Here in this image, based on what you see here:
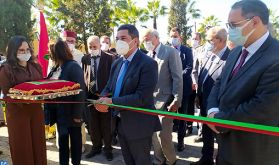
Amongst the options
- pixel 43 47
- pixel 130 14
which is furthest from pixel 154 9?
pixel 43 47

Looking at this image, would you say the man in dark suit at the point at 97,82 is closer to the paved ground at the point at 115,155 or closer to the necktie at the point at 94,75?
the necktie at the point at 94,75

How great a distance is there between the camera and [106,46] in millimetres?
6773

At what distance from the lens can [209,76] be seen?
176 inches

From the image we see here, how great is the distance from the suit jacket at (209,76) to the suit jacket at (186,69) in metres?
1.10

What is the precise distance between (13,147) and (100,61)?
84.9 inches

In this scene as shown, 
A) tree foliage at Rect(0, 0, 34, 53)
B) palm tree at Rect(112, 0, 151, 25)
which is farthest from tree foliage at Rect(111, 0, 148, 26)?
tree foliage at Rect(0, 0, 34, 53)

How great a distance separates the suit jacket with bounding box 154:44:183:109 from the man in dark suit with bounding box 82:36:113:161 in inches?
52.6

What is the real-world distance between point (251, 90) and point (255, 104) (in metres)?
0.13

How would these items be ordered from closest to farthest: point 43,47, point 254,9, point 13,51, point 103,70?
point 254,9 → point 13,51 → point 103,70 → point 43,47

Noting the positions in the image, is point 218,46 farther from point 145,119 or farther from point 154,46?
point 145,119

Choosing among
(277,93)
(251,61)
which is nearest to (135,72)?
(251,61)

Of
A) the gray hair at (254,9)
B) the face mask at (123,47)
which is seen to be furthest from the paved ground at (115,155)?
the gray hair at (254,9)

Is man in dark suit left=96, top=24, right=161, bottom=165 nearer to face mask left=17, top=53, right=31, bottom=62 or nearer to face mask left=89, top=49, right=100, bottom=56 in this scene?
face mask left=17, top=53, right=31, bottom=62

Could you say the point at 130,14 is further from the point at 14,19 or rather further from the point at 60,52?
the point at 60,52
